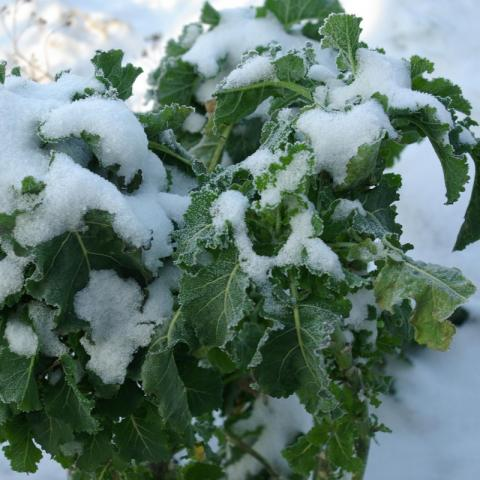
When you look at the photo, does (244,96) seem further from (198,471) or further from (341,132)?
(198,471)

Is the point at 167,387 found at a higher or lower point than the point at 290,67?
lower

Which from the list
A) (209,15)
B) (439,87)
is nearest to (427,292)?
(439,87)

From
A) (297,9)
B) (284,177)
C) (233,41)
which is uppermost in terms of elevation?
(284,177)

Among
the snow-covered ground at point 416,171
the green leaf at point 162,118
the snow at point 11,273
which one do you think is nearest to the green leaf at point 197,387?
the snow at point 11,273

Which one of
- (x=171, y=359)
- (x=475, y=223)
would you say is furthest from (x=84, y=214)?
(x=475, y=223)

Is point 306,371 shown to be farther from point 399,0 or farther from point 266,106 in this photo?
point 399,0

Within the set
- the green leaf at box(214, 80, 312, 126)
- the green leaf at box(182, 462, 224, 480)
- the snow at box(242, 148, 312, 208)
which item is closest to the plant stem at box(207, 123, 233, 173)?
the green leaf at box(214, 80, 312, 126)

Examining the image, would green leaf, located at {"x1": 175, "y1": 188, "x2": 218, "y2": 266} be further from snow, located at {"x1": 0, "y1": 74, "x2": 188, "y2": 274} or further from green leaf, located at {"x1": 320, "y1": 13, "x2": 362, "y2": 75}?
green leaf, located at {"x1": 320, "y1": 13, "x2": 362, "y2": 75}
